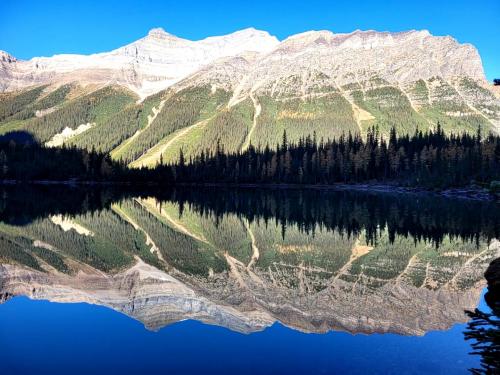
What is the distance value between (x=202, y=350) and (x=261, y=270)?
1468 cm

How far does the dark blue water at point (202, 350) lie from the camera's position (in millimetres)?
15164

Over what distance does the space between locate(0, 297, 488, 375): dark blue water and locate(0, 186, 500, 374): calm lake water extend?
0.21ft

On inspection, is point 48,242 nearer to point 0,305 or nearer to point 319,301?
point 0,305

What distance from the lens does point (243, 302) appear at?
23219mm

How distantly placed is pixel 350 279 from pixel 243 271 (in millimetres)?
6739

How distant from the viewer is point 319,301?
23781 mm

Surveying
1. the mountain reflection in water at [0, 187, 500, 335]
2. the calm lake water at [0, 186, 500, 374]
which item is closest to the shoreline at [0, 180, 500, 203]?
the mountain reflection in water at [0, 187, 500, 335]

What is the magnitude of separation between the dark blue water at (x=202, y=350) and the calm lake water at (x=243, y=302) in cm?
6

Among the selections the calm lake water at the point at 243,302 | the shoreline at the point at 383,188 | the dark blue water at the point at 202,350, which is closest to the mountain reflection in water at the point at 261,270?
the calm lake water at the point at 243,302

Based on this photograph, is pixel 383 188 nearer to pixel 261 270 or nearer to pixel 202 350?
pixel 261 270

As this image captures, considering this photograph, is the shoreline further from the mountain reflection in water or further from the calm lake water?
the calm lake water

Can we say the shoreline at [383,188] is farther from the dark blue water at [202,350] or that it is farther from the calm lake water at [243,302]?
the dark blue water at [202,350]

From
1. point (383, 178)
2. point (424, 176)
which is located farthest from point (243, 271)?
point (383, 178)

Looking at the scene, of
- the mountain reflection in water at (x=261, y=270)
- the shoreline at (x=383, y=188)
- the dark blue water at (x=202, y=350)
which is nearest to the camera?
the dark blue water at (x=202, y=350)
